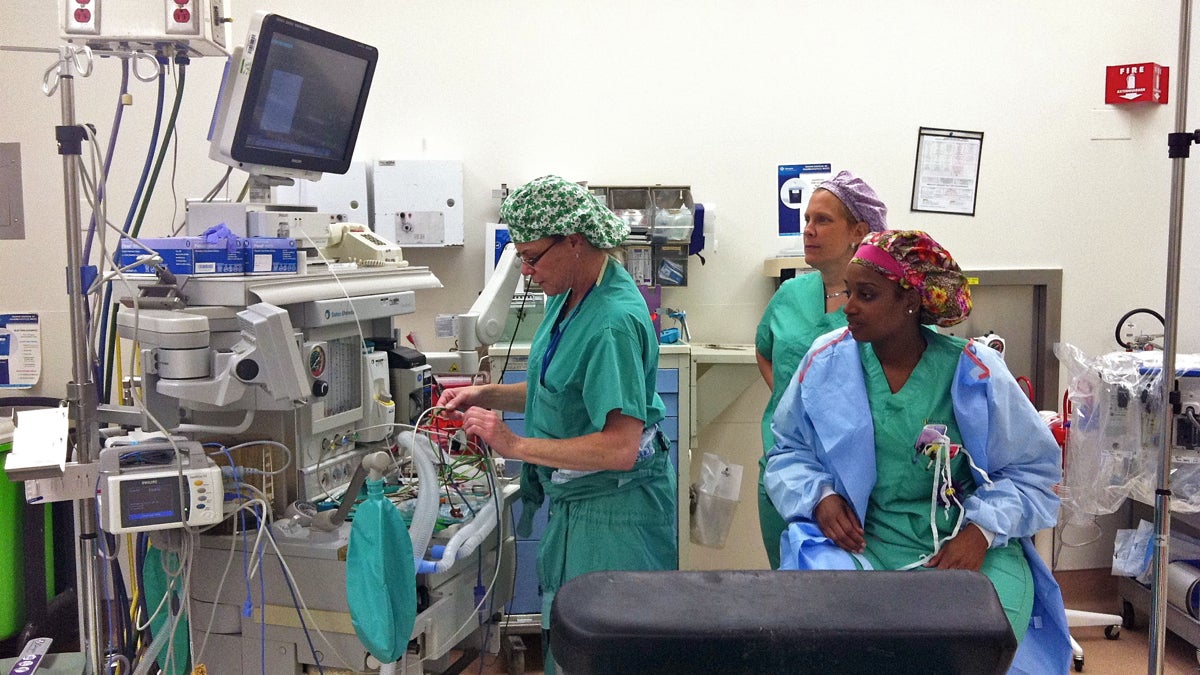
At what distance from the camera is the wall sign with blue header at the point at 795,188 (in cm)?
378

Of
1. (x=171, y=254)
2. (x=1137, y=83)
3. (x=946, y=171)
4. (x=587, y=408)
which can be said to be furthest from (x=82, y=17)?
(x=1137, y=83)

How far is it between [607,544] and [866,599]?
1.20 meters

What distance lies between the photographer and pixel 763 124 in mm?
3787

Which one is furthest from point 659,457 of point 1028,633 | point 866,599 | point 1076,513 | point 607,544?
point 1076,513

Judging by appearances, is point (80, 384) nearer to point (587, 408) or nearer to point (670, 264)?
point (587, 408)

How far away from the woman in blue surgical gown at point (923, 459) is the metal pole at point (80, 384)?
1.36 m

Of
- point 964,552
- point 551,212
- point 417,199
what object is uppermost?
point 417,199

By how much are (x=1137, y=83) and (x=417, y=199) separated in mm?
2920

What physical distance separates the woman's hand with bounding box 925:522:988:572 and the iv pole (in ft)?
3.13

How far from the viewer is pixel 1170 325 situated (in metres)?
2.22

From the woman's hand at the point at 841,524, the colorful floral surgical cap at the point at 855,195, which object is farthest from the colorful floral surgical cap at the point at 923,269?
the colorful floral surgical cap at the point at 855,195

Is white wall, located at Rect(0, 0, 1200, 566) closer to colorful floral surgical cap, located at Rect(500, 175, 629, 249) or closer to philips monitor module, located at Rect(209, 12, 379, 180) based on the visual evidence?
philips monitor module, located at Rect(209, 12, 379, 180)

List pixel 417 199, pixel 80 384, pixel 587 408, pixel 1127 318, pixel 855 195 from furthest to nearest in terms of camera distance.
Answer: pixel 1127 318 < pixel 417 199 < pixel 855 195 < pixel 587 408 < pixel 80 384

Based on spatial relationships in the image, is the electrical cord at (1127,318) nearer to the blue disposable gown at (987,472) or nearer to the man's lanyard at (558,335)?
the blue disposable gown at (987,472)
